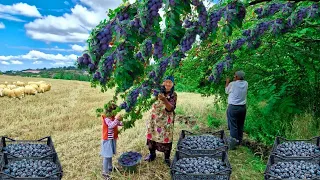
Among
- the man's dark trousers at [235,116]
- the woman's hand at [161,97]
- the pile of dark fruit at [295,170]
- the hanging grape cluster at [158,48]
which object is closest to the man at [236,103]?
the man's dark trousers at [235,116]

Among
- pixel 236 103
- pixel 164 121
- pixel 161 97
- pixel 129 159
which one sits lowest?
pixel 129 159

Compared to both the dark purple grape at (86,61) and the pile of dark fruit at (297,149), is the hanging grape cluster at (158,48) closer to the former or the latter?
the dark purple grape at (86,61)

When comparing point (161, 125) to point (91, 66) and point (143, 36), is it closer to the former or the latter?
point (143, 36)

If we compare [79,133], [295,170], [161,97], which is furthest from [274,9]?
[79,133]

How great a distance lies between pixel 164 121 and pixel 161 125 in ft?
0.31

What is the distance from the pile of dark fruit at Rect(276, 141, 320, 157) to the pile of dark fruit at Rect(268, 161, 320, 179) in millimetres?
447

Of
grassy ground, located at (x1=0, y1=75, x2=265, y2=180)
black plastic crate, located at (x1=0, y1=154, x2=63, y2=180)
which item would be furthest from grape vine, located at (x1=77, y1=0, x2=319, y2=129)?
grassy ground, located at (x1=0, y1=75, x2=265, y2=180)

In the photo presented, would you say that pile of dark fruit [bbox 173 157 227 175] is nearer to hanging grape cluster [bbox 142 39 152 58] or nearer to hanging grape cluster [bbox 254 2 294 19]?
hanging grape cluster [bbox 142 39 152 58]

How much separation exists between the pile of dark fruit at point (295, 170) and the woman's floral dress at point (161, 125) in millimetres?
2118

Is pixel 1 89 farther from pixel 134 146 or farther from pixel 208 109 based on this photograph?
pixel 134 146

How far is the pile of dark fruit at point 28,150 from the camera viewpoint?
229 inches

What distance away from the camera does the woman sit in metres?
6.79

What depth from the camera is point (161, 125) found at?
698cm

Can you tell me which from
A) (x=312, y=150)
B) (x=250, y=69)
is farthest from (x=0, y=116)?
(x=312, y=150)
